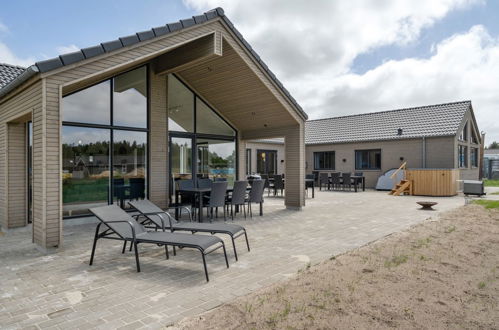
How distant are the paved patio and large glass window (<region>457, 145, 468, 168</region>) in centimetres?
1439

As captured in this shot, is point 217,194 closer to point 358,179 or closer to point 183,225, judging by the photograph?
point 183,225

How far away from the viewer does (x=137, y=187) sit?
8922 millimetres

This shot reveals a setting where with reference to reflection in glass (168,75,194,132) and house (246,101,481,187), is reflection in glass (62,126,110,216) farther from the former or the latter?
house (246,101,481,187)

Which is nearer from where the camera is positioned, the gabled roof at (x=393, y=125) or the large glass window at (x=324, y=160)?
the gabled roof at (x=393, y=125)

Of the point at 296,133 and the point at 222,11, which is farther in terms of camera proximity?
the point at 296,133

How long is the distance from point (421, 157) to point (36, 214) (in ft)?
60.5

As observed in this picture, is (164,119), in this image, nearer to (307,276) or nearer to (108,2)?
(108,2)

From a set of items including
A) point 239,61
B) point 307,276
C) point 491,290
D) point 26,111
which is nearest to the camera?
point 491,290

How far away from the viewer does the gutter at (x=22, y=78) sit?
5.11 metres

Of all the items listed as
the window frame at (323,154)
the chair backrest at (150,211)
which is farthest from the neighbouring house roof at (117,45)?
the window frame at (323,154)

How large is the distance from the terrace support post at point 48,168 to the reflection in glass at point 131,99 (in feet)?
10.1

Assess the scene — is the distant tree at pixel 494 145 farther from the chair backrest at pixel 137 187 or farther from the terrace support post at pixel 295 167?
the chair backrest at pixel 137 187

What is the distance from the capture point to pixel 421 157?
60.5ft

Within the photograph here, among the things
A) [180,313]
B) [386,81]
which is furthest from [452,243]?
[386,81]
